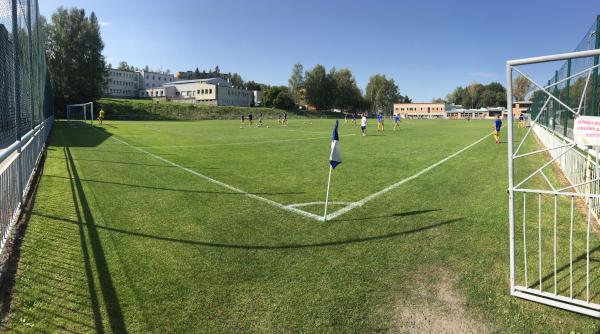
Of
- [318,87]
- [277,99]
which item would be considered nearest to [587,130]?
[277,99]

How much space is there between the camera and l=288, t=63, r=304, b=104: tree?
412 ft

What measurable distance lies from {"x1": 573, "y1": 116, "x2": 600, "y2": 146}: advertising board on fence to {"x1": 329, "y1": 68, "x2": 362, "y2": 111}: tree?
4925 inches

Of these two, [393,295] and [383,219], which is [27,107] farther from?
[393,295]

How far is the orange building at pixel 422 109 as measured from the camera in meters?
147

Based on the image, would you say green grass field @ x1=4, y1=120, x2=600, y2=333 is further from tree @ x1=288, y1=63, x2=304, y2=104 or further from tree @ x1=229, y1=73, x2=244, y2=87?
tree @ x1=229, y1=73, x2=244, y2=87

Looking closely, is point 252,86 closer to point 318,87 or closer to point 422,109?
point 318,87

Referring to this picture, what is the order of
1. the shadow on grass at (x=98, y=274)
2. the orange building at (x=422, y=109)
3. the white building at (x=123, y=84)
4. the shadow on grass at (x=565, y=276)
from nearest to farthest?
the shadow on grass at (x=98, y=274), the shadow on grass at (x=565, y=276), the white building at (x=123, y=84), the orange building at (x=422, y=109)

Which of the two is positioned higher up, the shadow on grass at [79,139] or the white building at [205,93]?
the white building at [205,93]

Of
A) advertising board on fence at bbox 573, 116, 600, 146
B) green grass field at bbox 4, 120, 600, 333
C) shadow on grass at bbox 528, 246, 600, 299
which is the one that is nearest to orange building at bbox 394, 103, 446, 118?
green grass field at bbox 4, 120, 600, 333

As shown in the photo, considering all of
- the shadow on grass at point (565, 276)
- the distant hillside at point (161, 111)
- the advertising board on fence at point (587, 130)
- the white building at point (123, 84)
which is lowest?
the shadow on grass at point (565, 276)

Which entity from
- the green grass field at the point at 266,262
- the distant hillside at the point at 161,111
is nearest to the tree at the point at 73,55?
the distant hillside at the point at 161,111

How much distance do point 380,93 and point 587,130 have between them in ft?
514

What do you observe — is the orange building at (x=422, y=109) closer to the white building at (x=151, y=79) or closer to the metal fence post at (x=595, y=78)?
the white building at (x=151, y=79)

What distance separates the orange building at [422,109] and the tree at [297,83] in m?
42.4
